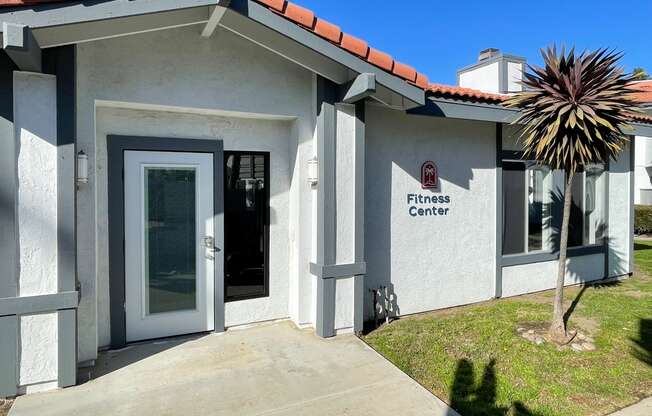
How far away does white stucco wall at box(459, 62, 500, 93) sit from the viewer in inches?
418

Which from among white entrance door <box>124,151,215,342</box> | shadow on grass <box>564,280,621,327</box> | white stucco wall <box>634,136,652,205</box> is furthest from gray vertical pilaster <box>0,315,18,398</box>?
white stucco wall <box>634,136,652,205</box>

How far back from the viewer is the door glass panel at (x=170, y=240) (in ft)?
16.8

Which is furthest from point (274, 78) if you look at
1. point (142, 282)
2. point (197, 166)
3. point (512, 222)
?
point (512, 222)

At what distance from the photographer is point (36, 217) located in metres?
3.85

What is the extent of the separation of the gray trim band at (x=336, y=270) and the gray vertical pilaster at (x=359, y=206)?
71 mm

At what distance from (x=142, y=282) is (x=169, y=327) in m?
0.69

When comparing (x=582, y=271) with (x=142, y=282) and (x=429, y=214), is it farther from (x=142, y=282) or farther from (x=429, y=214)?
(x=142, y=282)

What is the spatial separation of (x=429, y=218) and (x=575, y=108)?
250cm

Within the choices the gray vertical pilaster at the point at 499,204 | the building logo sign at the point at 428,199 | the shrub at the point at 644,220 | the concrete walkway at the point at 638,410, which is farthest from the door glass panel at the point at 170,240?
the shrub at the point at 644,220

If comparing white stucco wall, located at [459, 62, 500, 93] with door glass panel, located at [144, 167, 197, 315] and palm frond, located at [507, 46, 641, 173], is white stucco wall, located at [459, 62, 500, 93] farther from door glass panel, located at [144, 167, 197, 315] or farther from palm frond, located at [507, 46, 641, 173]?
door glass panel, located at [144, 167, 197, 315]

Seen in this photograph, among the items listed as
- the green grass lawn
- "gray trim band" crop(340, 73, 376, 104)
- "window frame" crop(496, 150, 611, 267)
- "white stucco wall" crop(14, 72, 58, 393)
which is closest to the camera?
"white stucco wall" crop(14, 72, 58, 393)

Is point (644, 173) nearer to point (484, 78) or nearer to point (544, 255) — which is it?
point (484, 78)

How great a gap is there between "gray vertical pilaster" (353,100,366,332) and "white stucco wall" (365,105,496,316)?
1.68 feet

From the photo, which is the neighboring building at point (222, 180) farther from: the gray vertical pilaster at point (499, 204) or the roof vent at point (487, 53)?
the roof vent at point (487, 53)
